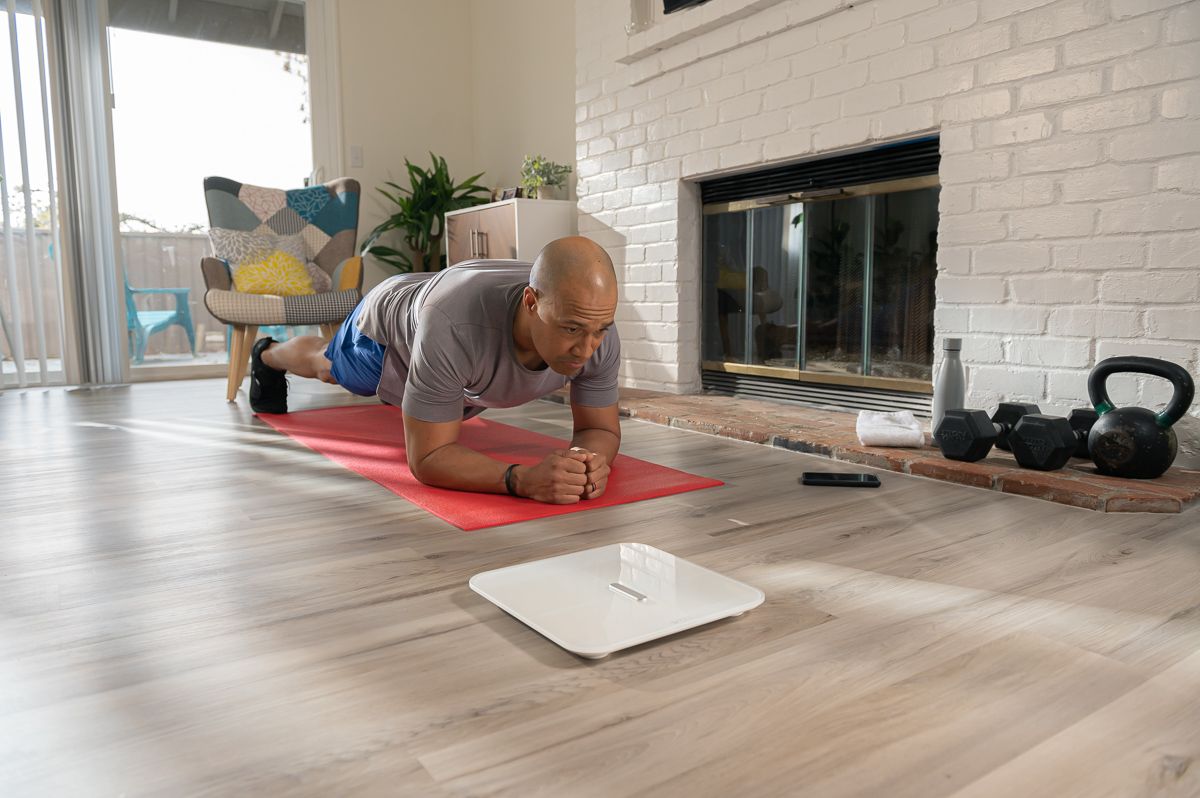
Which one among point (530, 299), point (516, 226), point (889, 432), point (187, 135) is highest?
point (187, 135)

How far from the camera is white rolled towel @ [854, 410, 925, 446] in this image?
2102 millimetres

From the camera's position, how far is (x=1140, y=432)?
1749mm

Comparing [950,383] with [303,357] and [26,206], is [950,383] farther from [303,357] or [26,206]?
[26,206]

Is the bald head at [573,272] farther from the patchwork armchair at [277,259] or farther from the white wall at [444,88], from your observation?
the white wall at [444,88]

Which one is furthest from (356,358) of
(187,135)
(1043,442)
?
(187,135)

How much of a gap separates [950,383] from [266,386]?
7.53 ft

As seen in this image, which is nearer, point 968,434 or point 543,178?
point 968,434

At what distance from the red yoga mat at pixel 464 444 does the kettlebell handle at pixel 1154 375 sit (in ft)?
2.96

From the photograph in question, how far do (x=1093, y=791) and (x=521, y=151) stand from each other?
4592 mm

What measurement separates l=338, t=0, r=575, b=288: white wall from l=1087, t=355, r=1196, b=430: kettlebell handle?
127 inches

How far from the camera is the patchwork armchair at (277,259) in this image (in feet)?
10.8

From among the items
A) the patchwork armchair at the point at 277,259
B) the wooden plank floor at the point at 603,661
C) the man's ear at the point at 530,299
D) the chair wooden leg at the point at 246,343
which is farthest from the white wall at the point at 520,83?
the wooden plank floor at the point at 603,661

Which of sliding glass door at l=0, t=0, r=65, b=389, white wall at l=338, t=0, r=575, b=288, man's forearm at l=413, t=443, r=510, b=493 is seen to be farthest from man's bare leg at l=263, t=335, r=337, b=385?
white wall at l=338, t=0, r=575, b=288

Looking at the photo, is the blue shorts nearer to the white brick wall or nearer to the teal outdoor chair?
the white brick wall
